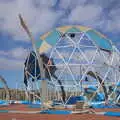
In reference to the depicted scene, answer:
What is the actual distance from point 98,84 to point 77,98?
12.0 feet

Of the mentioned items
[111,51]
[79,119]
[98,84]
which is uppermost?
[111,51]

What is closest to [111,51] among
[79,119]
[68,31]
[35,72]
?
[68,31]

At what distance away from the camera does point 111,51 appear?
4438 cm

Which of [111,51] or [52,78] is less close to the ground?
[111,51]

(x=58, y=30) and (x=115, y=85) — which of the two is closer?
(x=58, y=30)

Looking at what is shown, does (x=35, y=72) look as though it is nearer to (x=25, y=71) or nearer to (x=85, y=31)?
(x=25, y=71)

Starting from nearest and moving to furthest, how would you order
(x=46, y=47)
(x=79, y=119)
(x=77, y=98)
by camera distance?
(x=79, y=119), (x=77, y=98), (x=46, y=47)

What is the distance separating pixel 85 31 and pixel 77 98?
8.01 meters

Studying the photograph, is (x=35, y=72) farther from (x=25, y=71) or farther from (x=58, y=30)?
(x=58, y=30)

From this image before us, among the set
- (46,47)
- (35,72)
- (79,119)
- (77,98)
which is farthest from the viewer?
(35,72)

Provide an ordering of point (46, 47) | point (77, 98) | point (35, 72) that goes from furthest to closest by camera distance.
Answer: point (35, 72)
point (46, 47)
point (77, 98)

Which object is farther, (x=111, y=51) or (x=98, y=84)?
(x=111, y=51)

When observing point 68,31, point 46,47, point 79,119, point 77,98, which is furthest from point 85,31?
point 79,119

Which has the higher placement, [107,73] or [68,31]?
[68,31]
